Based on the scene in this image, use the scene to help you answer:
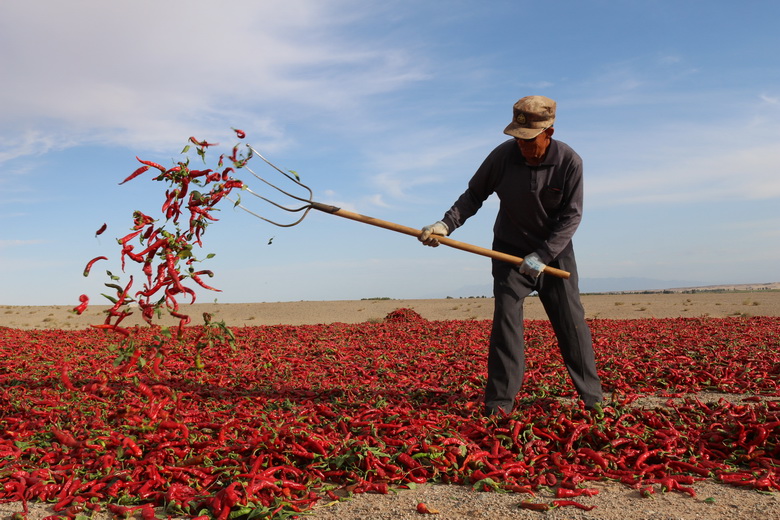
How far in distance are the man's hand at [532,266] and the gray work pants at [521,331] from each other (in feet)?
0.60

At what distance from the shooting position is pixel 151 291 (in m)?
6.36

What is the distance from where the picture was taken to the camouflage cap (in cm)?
605

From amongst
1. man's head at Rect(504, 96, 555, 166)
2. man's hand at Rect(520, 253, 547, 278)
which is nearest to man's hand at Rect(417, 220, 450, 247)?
man's hand at Rect(520, 253, 547, 278)

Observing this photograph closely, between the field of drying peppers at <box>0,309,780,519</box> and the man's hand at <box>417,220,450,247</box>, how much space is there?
1.77 m

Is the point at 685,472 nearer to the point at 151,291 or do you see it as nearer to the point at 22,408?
the point at 151,291

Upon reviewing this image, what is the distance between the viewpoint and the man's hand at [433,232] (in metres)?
6.35

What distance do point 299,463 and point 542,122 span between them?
385 centimetres

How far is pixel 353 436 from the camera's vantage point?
242 inches

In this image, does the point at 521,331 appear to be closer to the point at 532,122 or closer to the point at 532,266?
the point at 532,266

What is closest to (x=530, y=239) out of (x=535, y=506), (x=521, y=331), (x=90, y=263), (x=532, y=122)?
(x=521, y=331)

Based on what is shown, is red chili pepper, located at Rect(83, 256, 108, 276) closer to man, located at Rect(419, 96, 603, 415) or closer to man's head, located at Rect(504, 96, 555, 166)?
man, located at Rect(419, 96, 603, 415)

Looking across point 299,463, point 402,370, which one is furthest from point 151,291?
point 402,370

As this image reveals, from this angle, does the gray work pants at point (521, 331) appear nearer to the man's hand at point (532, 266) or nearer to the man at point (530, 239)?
the man at point (530, 239)

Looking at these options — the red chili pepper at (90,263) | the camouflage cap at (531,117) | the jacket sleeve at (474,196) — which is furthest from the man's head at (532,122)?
the red chili pepper at (90,263)
